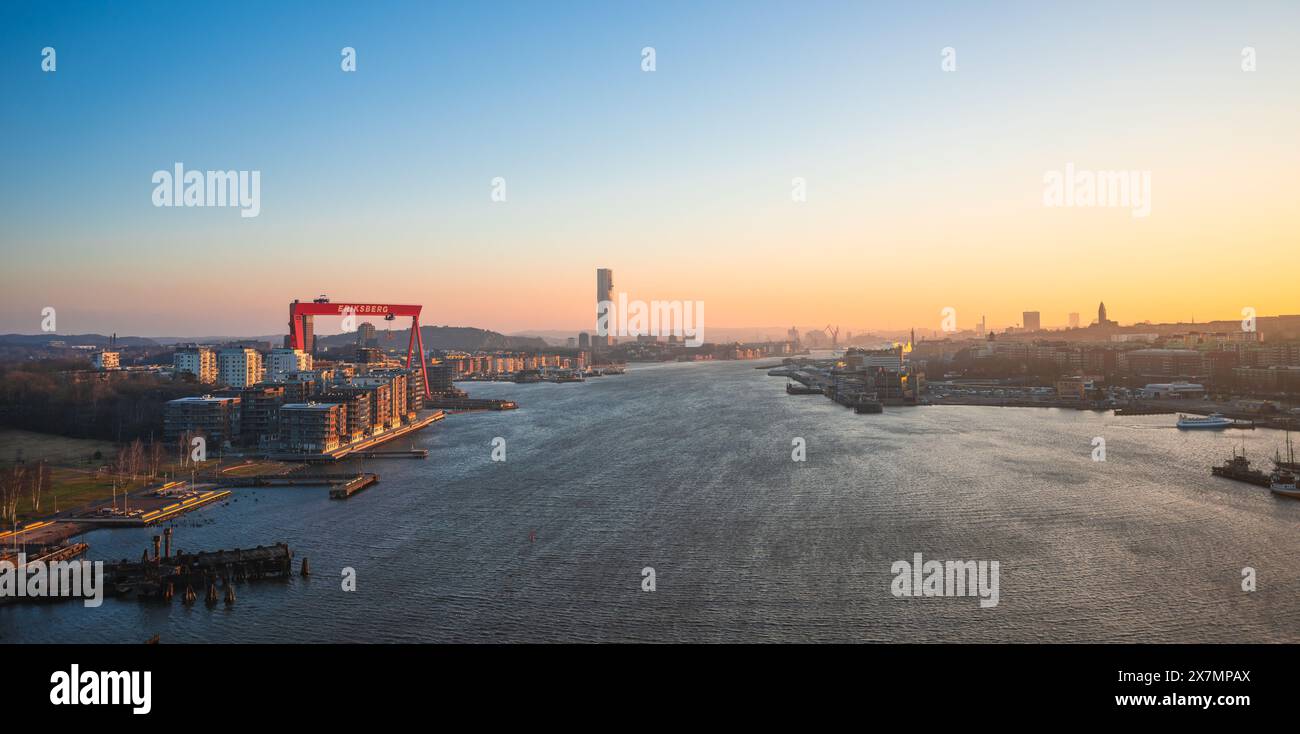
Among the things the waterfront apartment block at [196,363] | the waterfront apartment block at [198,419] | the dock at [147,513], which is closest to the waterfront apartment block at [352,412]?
the waterfront apartment block at [198,419]

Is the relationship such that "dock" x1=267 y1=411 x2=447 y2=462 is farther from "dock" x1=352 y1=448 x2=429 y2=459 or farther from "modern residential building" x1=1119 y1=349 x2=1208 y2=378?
"modern residential building" x1=1119 y1=349 x2=1208 y2=378

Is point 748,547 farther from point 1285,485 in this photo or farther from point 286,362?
point 286,362

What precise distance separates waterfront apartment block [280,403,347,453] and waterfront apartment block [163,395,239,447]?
0.89 metres

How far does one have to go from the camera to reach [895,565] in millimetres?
5977

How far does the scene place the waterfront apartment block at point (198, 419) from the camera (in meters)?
12.1

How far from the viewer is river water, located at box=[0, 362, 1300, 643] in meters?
4.83

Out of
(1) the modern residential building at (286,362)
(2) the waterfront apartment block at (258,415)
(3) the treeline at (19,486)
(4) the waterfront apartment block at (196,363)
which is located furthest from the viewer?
(1) the modern residential building at (286,362)

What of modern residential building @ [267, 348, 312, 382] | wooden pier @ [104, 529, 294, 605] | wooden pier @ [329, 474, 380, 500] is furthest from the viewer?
modern residential building @ [267, 348, 312, 382]

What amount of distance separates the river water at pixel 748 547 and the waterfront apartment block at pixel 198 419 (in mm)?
2720
